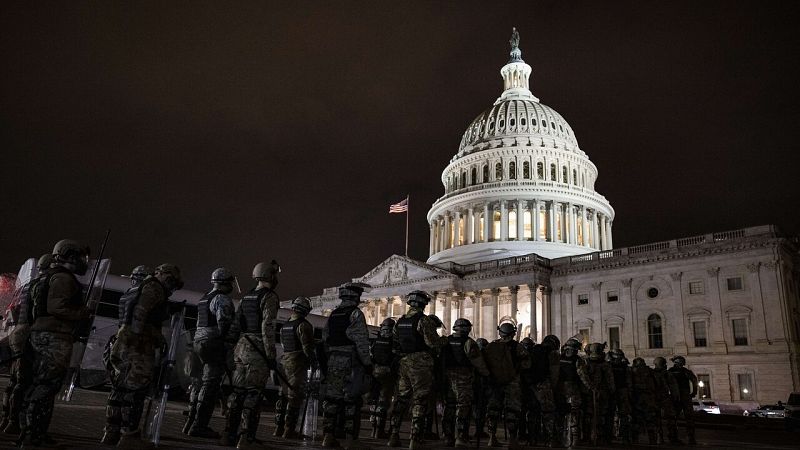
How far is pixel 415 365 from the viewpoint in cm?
998

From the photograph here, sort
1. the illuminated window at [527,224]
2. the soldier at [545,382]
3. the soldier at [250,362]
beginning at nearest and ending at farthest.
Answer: the soldier at [250,362] < the soldier at [545,382] < the illuminated window at [527,224]

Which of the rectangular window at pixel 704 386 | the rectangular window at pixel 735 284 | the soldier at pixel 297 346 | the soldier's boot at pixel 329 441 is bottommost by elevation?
the soldier's boot at pixel 329 441

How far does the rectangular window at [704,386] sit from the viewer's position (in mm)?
42906

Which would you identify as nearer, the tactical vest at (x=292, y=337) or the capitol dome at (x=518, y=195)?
the tactical vest at (x=292, y=337)

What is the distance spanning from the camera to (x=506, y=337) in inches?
484

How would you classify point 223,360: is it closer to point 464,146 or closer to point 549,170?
point 549,170

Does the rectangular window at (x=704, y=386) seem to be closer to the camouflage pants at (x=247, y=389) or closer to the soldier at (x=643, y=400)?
the soldier at (x=643, y=400)

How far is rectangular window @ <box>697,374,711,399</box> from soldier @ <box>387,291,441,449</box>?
4041cm

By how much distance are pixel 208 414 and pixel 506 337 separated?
240 inches

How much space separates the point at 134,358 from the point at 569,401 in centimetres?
951

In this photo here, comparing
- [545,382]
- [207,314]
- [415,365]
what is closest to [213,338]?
[207,314]

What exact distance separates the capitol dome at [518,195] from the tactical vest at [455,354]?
2111 inches

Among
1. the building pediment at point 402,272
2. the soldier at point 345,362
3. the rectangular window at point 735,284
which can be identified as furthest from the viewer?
the building pediment at point 402,272

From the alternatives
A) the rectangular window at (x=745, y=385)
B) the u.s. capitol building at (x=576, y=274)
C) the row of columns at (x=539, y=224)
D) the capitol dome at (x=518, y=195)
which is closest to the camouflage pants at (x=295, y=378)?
the u.s. capitol building at (x=576, y=274)
